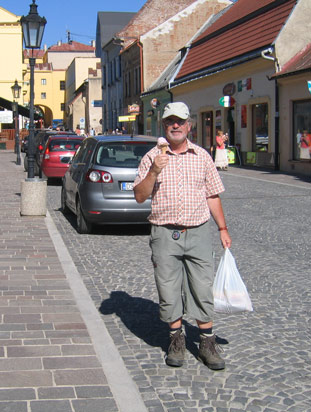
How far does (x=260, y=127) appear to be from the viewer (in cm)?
2592

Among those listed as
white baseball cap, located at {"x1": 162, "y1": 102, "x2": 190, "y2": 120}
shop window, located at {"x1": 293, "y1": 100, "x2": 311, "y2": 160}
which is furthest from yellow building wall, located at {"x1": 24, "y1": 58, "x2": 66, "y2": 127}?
white baseball cap, located at {"x1": 162, "y1": 102, "x2": 190, "y2": 120}

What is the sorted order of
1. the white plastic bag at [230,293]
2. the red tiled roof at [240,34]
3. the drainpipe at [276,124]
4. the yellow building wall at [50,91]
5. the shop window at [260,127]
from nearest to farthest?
the white plastic bag at [230,293] → the drainpipe at [276,124] → the red tiled roof at [240,34] → the shop window at [260,127] → the yellow building wall at [50,91]

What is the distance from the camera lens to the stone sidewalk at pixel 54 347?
11.7 ft

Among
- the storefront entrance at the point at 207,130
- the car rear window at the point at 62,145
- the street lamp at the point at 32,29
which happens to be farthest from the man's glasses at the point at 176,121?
the storefront entrance at the point at 207,130

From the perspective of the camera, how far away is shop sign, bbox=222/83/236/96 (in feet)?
92.0

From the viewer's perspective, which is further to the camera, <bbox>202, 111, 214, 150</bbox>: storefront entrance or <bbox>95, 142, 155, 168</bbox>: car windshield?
<bbox>202, 111, 214, 150</bbox>: storefront entrance

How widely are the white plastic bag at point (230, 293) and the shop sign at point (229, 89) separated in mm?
24507

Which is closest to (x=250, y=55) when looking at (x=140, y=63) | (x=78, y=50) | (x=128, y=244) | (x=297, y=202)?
(x=297, y=202)

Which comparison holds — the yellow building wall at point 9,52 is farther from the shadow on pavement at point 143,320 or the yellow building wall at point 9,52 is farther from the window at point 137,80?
the shadow on pavement at point 143,320

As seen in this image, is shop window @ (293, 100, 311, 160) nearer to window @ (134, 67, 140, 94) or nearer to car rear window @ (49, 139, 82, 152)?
car rear window @ (49, 139, 82, 152)

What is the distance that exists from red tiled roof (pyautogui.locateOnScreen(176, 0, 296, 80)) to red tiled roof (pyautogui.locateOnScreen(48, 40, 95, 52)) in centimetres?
7520

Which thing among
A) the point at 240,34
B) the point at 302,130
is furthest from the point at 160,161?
the point at 240,34

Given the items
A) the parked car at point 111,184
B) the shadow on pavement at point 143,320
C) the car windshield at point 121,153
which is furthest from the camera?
the car windshield at point 121,153

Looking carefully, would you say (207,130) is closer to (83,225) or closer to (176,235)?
(83,225)
